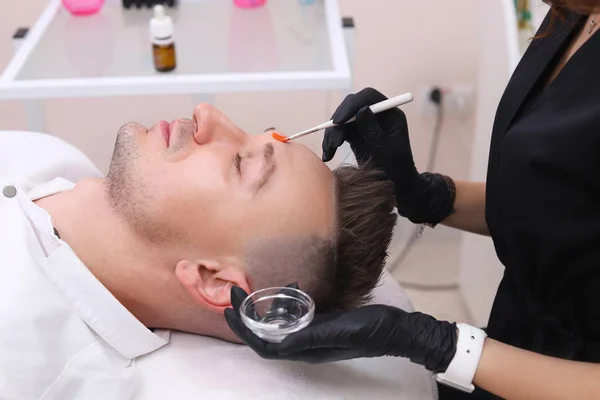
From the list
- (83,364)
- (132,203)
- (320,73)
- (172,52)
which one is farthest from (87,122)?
(83,364)

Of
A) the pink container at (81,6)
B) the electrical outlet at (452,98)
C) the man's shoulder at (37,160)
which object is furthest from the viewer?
the electrical outlet at (452,98)

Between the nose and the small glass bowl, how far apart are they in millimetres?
307

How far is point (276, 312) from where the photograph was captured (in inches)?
40.7

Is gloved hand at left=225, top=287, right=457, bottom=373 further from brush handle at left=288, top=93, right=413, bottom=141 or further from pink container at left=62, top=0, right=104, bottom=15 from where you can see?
pink container at left=62, top=0, right=104, bottom=15

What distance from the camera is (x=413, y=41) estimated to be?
2.20 meters

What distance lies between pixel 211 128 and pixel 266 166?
134 mm

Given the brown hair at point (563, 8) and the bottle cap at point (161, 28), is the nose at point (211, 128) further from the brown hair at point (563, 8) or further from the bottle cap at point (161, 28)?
the brown hair at point (563, 8)

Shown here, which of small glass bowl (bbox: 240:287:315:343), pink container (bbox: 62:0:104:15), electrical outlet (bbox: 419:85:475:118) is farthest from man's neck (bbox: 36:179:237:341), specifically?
electrical outlet (bbox: 419:85:475:118)

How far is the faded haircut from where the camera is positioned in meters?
1.11

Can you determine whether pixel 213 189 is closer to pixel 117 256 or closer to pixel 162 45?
pixel 117 256

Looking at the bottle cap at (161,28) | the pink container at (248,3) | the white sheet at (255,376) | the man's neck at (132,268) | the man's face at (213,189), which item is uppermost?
the bottle cap at (161,28)

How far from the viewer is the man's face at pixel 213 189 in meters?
1.10

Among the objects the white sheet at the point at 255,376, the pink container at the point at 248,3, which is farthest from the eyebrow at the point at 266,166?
the pink container at the point at 248,3

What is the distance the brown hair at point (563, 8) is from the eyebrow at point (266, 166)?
510mm
